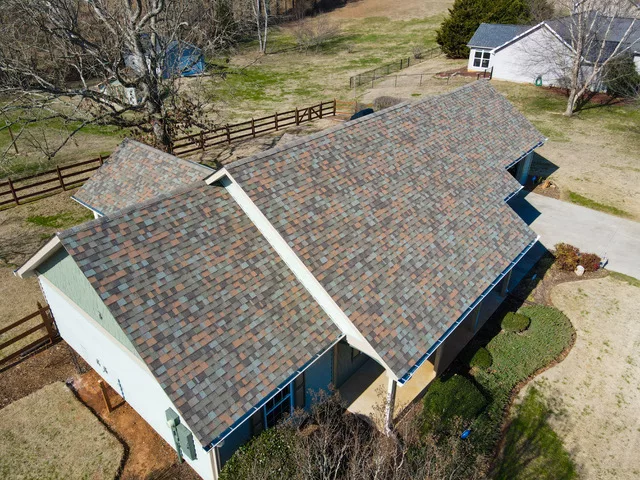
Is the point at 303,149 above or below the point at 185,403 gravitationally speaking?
above

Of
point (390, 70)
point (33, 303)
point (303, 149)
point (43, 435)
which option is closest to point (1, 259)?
point (33, 303)

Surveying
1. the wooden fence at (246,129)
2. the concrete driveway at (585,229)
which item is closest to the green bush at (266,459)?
the concrete driveway at (585,229)

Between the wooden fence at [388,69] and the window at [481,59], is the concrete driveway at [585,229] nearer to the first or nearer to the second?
the wooden fence at [388,69]

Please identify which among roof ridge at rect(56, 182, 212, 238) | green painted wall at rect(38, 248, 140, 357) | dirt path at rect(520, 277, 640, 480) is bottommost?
dirt path at rect(520, 277, 640, 480)

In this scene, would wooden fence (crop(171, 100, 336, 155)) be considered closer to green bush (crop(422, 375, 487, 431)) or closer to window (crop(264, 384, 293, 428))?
window (crop(264, 384, 293, 428))

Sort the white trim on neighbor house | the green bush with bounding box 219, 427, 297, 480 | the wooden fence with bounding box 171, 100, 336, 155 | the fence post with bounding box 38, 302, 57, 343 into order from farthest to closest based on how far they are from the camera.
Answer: the wooden fence with bounding box 171, 100, 336, 155
the fence post with bounding box 38, 302, 57, 343
the white trim on neighbor house
the green bush with bounding box 219, 427, 297, 480

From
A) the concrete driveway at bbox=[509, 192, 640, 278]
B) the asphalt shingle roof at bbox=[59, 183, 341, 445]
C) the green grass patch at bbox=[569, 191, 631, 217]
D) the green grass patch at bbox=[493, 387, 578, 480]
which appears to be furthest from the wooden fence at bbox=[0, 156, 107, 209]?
the green grass patch at bbox=[569, 191, 631, 217]

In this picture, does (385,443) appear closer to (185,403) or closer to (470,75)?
(185,403)
